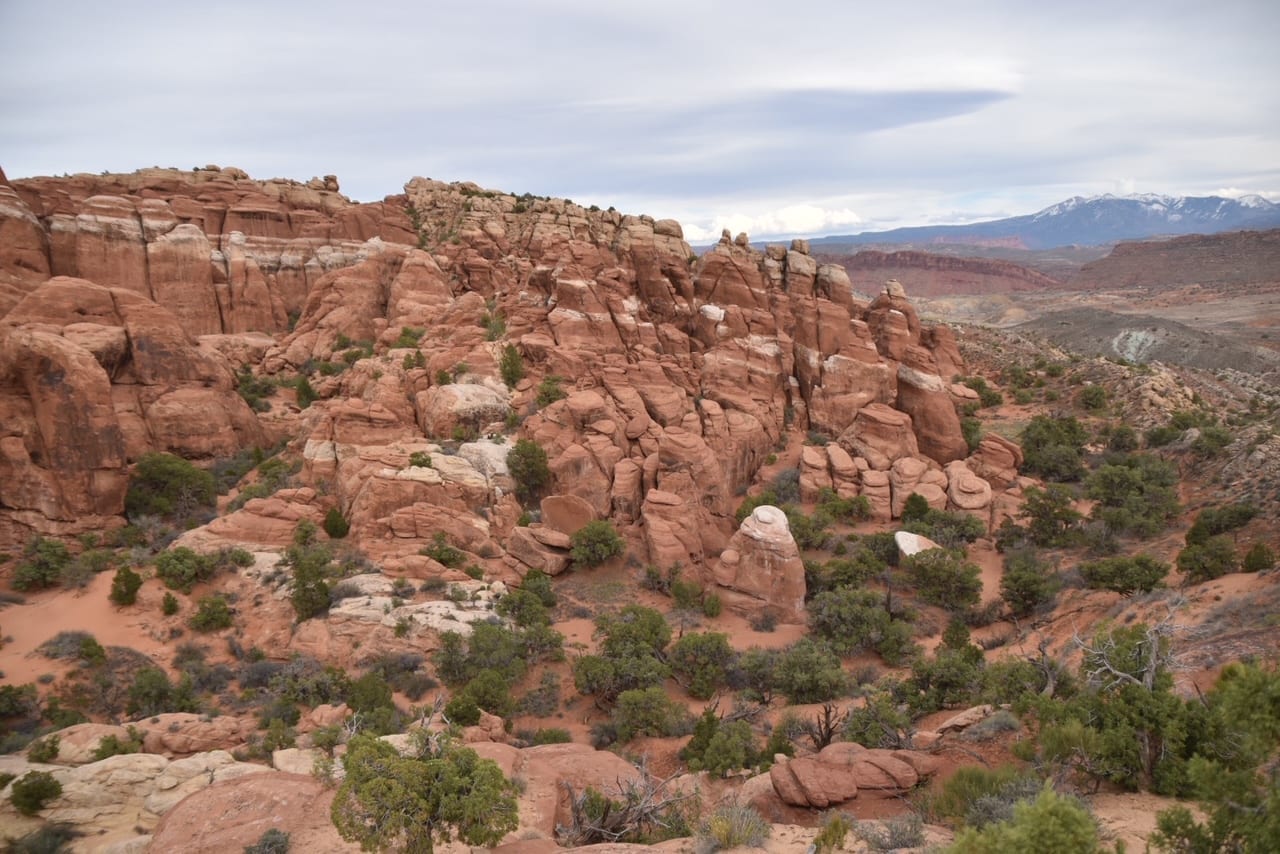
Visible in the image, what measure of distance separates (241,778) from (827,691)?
15376 millimetres

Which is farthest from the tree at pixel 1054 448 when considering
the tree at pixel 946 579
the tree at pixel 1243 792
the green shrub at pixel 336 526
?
the green shrub at pixel 336 526

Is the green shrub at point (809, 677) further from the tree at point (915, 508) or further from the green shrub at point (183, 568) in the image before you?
the green shrub at point (183, 568)

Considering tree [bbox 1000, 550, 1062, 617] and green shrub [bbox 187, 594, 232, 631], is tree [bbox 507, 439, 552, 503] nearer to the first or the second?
green shrub [bbox 187, 594, 232, 631]

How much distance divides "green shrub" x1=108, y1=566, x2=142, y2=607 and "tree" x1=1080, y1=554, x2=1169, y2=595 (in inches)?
1337

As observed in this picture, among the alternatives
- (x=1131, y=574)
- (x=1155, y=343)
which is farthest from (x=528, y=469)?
(x=1155, y=343)

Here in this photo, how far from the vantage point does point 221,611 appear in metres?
22.0

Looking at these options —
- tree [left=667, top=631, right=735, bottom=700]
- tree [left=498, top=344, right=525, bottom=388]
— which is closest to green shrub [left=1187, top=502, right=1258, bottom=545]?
tree [left=667, top=631, right=735, bottom=700]

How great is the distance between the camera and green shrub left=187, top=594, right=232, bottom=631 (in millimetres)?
21812

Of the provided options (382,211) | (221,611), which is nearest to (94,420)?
(221,611)

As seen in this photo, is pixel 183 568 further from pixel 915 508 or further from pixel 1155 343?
pixel 1155 343

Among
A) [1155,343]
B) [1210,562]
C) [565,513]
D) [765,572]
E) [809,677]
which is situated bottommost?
[809,677]

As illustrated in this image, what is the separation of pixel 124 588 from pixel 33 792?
11418 mm

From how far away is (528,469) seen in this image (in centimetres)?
2905

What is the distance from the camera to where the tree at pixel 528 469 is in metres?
29.0
